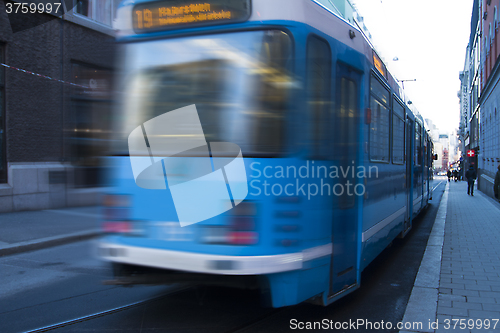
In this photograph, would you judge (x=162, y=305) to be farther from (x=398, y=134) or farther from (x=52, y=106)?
(x=52, y=106)

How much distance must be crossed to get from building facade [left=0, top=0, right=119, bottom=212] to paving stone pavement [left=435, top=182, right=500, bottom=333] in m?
8.62

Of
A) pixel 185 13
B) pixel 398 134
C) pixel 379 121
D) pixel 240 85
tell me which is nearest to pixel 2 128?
pixel 185 13

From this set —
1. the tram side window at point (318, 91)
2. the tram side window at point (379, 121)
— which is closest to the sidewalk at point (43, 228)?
the tram side window at point (318, 91)

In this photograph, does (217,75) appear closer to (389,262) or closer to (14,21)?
(389,262)

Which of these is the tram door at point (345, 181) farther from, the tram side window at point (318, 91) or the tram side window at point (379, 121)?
the tram side window at point (379, 121)

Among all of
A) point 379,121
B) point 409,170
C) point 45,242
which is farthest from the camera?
point 409,170

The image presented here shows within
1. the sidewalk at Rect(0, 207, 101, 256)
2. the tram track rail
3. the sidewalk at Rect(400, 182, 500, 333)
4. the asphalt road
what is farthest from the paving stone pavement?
the sidewalk at Rect(0, 207, 101, 256)

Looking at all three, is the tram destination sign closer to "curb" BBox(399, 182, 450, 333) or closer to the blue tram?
the blue tram

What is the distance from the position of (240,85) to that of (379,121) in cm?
280

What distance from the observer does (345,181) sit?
4.35 m

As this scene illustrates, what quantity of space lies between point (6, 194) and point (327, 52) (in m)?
10.5

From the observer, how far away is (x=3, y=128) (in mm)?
11891

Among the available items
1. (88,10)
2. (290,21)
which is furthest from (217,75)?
(88,10)

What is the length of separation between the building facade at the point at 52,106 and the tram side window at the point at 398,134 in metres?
7.14
